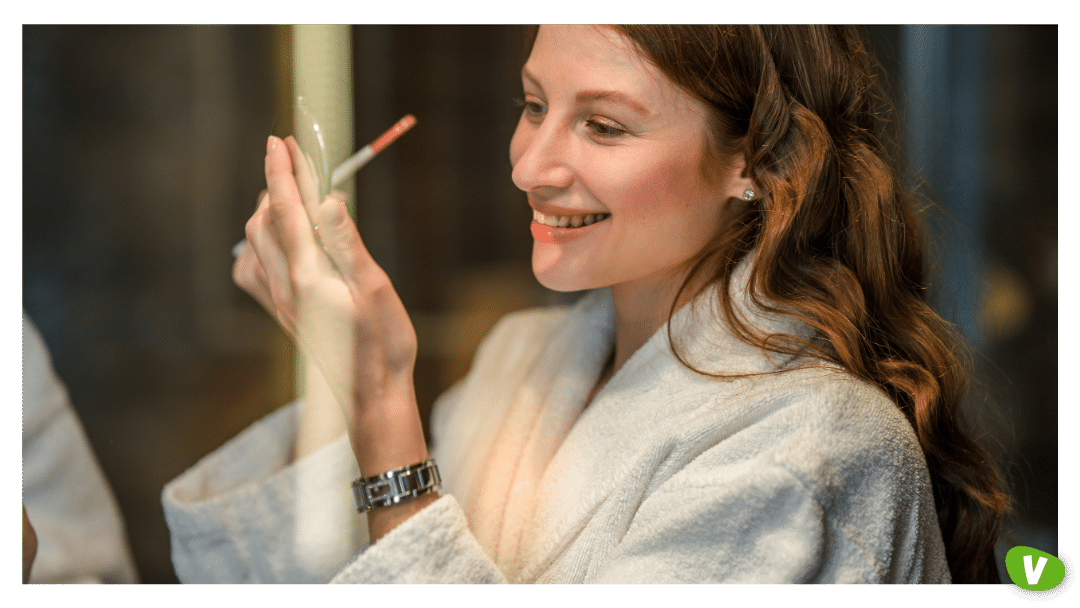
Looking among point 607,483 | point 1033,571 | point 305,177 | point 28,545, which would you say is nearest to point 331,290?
point 305,177

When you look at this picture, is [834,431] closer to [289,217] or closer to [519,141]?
[519,141]

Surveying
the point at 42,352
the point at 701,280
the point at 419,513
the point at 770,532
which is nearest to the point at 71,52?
the point at 42,352

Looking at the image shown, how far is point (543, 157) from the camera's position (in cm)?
81

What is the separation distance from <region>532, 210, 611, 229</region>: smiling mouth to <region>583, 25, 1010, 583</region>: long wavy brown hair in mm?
125

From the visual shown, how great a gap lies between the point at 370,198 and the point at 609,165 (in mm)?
272

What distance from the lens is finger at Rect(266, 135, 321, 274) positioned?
31.8 inches

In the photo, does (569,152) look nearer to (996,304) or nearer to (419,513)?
(419,513)

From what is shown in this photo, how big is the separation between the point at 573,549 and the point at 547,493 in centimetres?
7

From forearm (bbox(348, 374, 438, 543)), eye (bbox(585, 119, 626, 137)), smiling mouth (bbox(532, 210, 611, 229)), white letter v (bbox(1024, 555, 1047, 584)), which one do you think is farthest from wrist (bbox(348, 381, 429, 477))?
white letter v (bbox(1024, 555, 1047, 584))

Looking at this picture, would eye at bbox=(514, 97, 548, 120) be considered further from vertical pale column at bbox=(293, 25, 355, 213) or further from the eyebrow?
vertical pale column at bbox=(293, 25, 355, 213)

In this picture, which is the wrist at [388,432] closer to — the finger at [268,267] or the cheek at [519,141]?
the finger at [268,267]

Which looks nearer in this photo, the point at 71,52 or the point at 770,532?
the point at 770,532

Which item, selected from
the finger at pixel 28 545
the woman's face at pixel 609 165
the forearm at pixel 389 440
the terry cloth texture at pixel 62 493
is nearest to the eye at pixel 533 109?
the woman's face at pixel 609 165

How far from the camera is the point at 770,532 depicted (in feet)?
2.37
